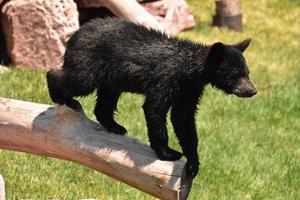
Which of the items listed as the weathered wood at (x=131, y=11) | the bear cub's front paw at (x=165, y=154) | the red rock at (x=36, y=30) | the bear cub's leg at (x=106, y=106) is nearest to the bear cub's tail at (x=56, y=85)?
the bear cub's leg at (x=106, y=106)

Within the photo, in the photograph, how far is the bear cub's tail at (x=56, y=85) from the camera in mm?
5305

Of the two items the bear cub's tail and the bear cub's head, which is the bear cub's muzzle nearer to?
the bear cub's head

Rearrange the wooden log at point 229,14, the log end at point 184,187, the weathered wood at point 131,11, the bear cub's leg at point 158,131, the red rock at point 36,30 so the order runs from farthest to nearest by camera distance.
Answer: the wooden log at point 229,14
the weathered wood at point 131,11
the red rock at point 36,30
the bear cub's leg at point 158,131
the log end at point 184,187

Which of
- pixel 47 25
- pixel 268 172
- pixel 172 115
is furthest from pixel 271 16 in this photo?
pixel 172 115

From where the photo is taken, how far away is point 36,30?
392 inches

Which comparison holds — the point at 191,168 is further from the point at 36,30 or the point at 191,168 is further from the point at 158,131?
the point at 36,30

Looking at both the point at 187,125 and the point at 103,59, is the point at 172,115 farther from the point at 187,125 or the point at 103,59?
the point at 103,59

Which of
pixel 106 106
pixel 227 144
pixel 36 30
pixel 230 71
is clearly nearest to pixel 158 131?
pixel 230 71

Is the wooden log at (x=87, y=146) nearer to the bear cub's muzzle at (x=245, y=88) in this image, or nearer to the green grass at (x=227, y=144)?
the bear cub's muzzle at (x=245, y=88)

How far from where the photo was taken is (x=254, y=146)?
28.1ft

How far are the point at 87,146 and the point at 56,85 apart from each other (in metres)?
0.63

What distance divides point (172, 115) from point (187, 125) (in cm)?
13

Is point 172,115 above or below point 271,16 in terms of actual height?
above

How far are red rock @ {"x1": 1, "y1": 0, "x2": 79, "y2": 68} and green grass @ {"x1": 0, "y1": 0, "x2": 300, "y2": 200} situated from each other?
35 cm
